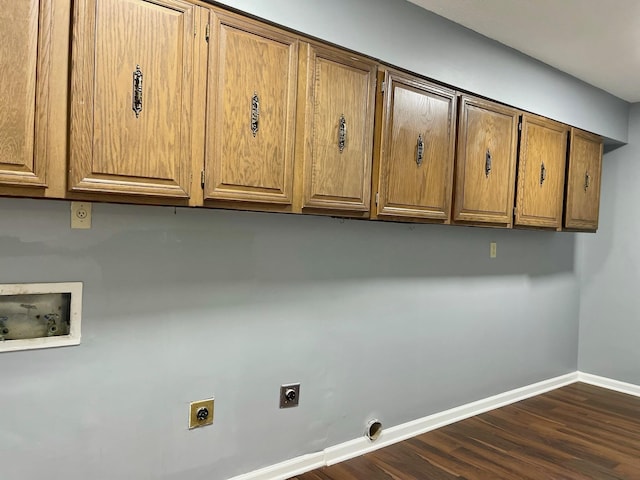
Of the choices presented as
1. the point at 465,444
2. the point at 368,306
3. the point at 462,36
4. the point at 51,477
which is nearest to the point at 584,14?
Answer: the point at 462,36

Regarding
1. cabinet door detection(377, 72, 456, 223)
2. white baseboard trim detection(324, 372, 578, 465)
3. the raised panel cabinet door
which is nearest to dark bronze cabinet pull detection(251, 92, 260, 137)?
the raised panel cabinet door

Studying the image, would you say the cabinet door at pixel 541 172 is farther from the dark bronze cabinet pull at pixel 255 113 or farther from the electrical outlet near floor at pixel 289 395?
the dark bronze cabinet pull at pixel 255 113

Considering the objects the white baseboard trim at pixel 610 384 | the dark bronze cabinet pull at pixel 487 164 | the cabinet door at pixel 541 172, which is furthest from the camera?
the white baseboard trim at pixel 610 384

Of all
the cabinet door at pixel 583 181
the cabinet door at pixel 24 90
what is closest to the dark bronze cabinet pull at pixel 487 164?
the cabinet door at pixel 583 181

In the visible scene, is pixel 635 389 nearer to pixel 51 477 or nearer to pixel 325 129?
pixel 325 129

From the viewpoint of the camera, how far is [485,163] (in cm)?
274

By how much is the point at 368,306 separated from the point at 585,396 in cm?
230

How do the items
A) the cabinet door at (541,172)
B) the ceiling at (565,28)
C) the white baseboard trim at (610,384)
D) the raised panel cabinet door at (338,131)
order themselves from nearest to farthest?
the raised panel cabinet door at (338,131) < the ceiling at (565,28) < the cabinet door at (541,172) < the white baseboard trim at (610,384)

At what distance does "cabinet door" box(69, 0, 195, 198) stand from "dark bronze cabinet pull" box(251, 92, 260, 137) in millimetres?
253

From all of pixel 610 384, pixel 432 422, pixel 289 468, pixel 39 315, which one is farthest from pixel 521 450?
pixel 39 315

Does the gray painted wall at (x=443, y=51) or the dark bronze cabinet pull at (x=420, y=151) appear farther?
the dark bronze cabinet pull at (x=420, y=151)

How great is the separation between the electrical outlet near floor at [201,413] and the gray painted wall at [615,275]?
135 inches

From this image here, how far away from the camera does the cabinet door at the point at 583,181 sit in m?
3.30

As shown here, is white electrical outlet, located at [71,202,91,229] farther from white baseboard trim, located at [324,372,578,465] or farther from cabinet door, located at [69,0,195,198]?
white baseboard trim, located at [324,372,578,465]
